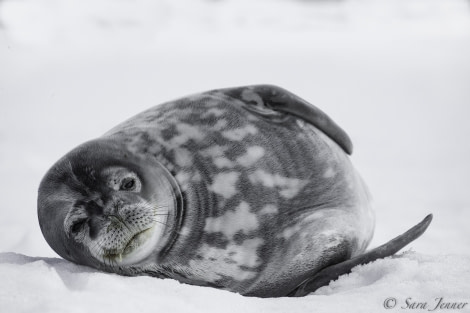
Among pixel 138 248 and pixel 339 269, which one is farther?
pixel 339 269

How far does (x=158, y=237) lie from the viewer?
2.97 m

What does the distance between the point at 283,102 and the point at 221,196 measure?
756 millimetres

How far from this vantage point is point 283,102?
3684 millimetres

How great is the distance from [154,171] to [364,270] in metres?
1.12

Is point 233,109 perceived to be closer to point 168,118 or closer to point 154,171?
point 168,118

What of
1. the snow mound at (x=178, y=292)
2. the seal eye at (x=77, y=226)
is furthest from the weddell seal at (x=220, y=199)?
the snow mound at (x=178, y=292)

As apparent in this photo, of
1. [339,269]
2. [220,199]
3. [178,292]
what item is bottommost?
[339,269]

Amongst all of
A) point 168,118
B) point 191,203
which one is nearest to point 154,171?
point 191,203

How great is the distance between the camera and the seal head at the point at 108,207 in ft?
9.26

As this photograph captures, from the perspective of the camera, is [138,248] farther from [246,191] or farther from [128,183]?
[246,191]

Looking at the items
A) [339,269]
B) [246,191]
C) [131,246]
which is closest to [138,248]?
[131,246]

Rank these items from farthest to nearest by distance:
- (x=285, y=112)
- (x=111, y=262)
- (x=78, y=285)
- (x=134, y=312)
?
(x=285, y=112) → (x=111, y=262) → (x=78, y=285) → (x=134, y=312)

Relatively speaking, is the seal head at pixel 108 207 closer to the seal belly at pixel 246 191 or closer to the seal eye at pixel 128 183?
the seal eye at pixel 128 183

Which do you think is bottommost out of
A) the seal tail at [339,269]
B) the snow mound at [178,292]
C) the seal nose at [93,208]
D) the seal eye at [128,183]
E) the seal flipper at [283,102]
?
the seal tail at [339,269]
